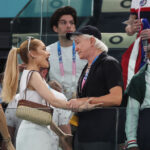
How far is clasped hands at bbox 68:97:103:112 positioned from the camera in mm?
4746

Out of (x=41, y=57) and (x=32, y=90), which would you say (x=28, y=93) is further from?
(x=41, y=57)

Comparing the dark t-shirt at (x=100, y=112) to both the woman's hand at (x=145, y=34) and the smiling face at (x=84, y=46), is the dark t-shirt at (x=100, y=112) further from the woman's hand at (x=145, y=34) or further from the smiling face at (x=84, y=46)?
the woman's hand at (x=145, y=34)

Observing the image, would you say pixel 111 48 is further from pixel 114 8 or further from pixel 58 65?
pixel 114 8

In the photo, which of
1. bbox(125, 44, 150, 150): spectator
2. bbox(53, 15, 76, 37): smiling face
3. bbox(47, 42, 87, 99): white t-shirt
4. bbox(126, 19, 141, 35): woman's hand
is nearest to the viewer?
bbox(125, 44, 150, 150): spectator

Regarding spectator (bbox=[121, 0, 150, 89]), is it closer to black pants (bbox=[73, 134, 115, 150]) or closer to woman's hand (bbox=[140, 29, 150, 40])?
woman's hand (bbox=[140, 29, 150, 40])

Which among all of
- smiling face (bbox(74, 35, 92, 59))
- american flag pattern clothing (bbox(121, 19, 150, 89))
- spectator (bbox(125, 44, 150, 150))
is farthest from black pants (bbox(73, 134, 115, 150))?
american flag pattern clothing (bbox(121, 19, 150, 89))

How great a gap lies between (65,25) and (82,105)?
1.76 m

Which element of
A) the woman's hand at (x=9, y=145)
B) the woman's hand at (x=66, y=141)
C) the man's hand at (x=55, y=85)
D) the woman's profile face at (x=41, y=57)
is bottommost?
the woman's hand at (x=9, y=145)

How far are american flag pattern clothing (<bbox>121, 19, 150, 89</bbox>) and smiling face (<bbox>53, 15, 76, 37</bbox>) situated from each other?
73 cm

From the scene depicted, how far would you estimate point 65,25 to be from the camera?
20.8ft

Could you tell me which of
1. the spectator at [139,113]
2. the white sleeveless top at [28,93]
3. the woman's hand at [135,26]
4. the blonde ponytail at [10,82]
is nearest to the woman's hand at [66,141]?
the white sleeveless top at [28,93]

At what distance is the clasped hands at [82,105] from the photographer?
475cm

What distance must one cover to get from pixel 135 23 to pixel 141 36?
203 mm

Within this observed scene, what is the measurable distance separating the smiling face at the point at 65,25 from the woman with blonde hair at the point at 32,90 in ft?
3.63
